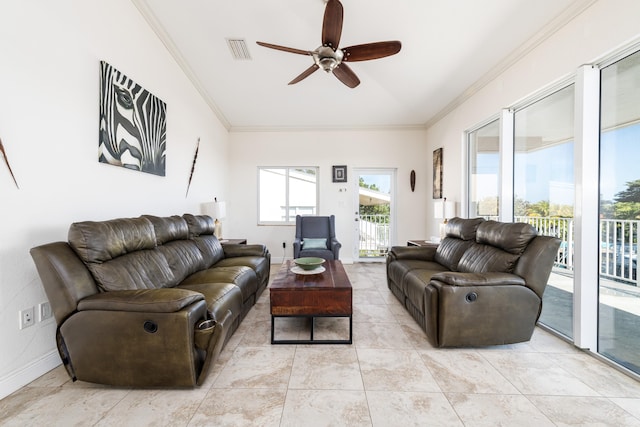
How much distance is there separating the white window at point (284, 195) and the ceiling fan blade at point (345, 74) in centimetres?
284

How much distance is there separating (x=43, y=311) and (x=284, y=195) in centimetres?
414

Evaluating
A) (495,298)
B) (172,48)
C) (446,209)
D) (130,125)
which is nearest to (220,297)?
(130,125)

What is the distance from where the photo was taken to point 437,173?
495cm

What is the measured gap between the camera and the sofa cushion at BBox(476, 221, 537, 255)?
7.53 feet

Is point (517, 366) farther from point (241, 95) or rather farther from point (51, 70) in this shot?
point (241, 95)

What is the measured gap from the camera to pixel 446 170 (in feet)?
15.2

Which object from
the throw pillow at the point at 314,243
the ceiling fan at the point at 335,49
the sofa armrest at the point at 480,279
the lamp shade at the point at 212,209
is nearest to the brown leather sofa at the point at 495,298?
the sofa armrest at the point at 480,279

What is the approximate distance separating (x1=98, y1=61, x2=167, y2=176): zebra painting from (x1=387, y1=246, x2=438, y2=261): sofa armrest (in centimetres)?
304

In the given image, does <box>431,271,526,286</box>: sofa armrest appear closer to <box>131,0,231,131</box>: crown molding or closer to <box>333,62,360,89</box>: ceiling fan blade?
<box>333,62,360,89</box>: ceiling fan blade

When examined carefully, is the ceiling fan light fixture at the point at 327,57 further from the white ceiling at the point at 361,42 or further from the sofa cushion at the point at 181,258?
the sofa cushion at the point at 181,258

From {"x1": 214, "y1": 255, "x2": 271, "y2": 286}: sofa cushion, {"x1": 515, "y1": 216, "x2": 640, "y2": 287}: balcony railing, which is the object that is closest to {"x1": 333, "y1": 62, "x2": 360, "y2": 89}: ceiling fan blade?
{"x1": 214, "y1": 255, "x2": 271, "y2": 286}: sofa cushion

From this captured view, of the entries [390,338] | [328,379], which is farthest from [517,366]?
[328,379]

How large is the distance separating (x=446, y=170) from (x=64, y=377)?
5.07 metres

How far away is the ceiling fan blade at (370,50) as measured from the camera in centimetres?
231
